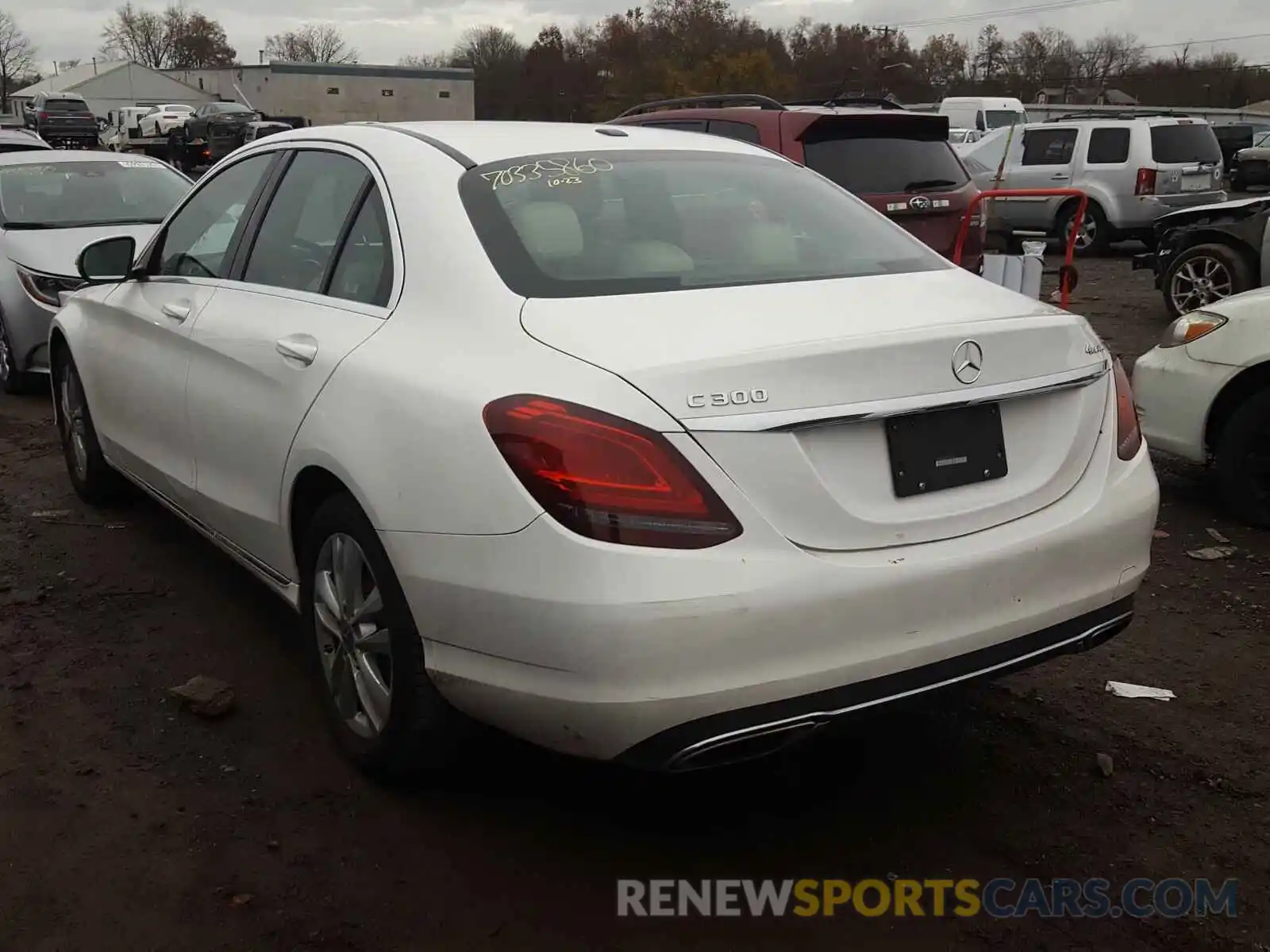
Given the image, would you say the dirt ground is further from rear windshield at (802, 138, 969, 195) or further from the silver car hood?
the silver car hood

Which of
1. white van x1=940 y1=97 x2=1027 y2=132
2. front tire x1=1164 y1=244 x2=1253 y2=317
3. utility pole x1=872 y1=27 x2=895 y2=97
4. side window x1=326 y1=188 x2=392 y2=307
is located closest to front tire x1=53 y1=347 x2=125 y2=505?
side window x1=326 y1=188 x2=392 y2=307

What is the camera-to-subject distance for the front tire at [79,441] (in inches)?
212

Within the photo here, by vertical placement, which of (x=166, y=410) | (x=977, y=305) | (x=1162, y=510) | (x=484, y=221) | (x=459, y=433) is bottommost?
(x=1162, y=510)

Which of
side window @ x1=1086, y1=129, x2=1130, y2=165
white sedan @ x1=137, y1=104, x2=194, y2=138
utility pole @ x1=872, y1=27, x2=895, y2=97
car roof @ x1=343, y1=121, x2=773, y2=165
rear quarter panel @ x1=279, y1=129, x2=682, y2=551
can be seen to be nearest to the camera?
rear quarter panel @ x1=279, y1=129, x2=682, y2=551

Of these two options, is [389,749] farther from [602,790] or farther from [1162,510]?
[1162,510]

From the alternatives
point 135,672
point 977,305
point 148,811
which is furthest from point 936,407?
point 135,672

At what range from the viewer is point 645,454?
2334 millimetres

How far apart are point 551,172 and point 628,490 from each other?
1.27 metres

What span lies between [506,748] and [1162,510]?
3.65m

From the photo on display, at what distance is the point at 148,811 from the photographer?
3066 mm

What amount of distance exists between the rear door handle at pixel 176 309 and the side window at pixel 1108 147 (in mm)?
15527

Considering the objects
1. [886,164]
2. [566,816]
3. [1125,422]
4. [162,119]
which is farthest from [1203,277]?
[162,119]

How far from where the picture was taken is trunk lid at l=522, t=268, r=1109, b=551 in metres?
2.38

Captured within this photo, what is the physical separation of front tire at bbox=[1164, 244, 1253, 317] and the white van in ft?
74.5
